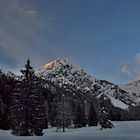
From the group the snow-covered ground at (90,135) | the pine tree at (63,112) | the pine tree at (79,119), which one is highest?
the pine tree at (79,119)

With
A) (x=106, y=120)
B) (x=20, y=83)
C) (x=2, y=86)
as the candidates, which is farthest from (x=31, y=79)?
(x=2, y=86)

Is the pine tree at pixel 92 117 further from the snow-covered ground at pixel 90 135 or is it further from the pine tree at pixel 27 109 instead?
the pine tree at pixel 27 109

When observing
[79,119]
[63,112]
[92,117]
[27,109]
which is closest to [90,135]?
[27,109]

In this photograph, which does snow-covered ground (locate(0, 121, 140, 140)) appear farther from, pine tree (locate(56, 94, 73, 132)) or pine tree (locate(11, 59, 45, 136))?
pine tree (locate(56, 94, 73, 132))

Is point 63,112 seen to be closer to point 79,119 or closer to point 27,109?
point 79,119

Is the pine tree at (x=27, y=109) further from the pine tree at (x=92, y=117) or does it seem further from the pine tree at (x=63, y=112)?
the pine tree at (x=92, y=117)

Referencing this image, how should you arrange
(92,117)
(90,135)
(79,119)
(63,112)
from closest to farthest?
1. (90,135)
2. (63,112)
3. (79,119)
4. (92,117)

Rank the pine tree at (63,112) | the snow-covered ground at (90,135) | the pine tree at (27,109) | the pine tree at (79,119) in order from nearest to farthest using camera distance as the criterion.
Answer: the snow-covered ground at (90,135) → the pine tree at (27,109) → the pine tree at (63,112) → the pine tree at (79,119)

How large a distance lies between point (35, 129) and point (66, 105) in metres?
41.0

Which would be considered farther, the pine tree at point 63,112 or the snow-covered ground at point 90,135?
the pine tree at point 63,112

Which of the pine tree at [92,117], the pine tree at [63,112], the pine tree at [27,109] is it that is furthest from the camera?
the pine tree at [92,117]

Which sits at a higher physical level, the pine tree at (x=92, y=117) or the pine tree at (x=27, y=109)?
the pine tree at (x=92, y=117)

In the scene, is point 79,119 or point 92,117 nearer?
point 79,119

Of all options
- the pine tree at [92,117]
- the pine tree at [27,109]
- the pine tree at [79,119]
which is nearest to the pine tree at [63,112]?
the pine tree at [79,119]
